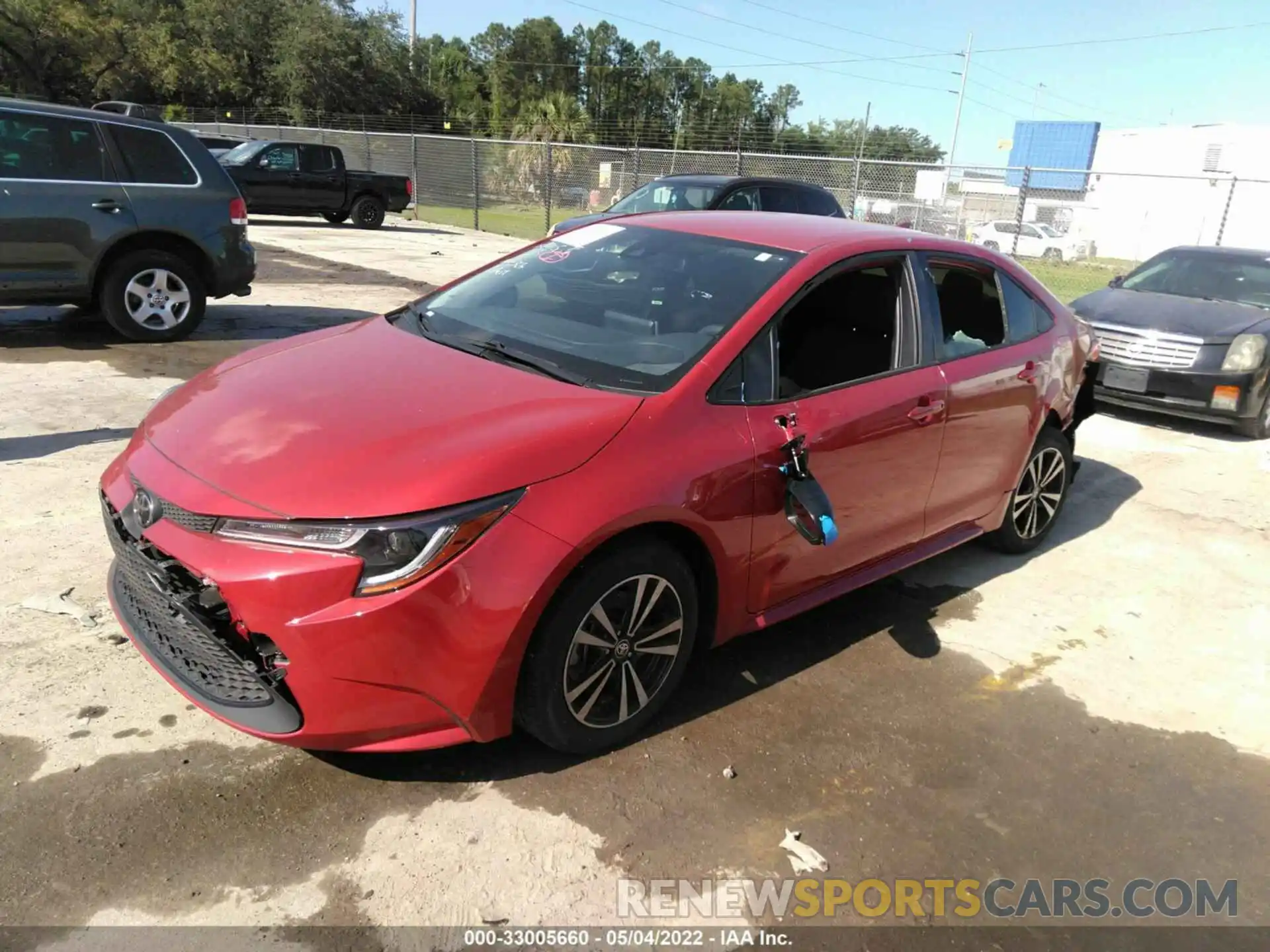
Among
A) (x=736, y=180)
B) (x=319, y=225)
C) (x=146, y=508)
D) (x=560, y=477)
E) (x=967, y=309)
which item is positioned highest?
(x=736, y=180)

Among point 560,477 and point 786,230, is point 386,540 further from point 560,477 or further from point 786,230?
point 786,230

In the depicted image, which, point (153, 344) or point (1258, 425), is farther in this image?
point (153, 344)

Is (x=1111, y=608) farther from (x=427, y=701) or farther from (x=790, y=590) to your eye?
(x=427, y=701)

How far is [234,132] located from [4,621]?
3716cm

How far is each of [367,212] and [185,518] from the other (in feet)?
65.3

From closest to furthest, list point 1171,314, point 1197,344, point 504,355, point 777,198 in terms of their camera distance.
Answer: point 504,355, point 1197,344, point 1171,314, point 777,198

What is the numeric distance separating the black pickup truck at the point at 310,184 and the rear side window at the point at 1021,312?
18.2m

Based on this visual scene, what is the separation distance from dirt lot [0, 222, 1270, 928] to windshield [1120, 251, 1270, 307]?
473 cm

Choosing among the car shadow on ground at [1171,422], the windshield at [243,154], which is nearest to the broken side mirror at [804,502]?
the car shadow on ground at [1171,422]

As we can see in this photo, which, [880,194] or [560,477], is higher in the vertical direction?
[880,194]

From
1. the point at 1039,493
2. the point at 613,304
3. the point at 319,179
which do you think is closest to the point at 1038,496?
the point at 1039,493

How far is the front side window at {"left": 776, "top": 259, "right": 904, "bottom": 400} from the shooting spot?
3406 millimetres

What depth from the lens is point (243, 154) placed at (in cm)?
1945

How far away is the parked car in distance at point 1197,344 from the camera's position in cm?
732
